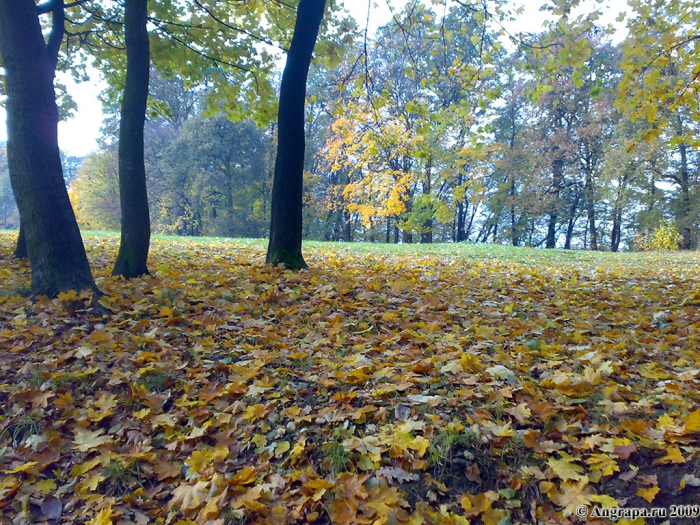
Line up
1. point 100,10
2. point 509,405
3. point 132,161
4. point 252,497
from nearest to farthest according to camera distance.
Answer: point 252,497 < point 509,405 < point 132,161 < point 100,10

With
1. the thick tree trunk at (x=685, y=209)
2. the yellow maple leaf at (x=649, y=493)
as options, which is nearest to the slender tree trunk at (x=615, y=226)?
the thick tree trunk at (x=685, y=209)

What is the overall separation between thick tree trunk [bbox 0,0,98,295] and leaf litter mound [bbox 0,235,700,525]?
395mm

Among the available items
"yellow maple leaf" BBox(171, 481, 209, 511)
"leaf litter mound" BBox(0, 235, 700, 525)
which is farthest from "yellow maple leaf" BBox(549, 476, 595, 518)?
"yellow maple leaf" BBox(171, 481, 209, 511)

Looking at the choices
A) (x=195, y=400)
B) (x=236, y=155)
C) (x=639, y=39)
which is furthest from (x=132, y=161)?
(x=236, y=155)

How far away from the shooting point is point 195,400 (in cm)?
286

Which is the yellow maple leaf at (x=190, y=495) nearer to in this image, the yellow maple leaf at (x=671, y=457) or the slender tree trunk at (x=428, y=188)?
the yellow maple leaf at (x=671, y=457)

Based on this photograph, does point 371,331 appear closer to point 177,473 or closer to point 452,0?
point 177,473

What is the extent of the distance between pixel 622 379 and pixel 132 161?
586 cm

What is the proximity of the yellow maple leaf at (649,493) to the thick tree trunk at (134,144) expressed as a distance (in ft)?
18.6

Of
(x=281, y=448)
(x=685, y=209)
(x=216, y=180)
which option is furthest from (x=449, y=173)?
(x=281, y=448)

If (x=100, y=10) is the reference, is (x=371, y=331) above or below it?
below

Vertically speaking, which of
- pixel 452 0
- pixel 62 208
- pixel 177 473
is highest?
pixel 452 0

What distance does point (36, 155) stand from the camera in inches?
161

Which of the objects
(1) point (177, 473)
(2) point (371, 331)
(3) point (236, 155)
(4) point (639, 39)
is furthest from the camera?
(3) point (236, 155)
